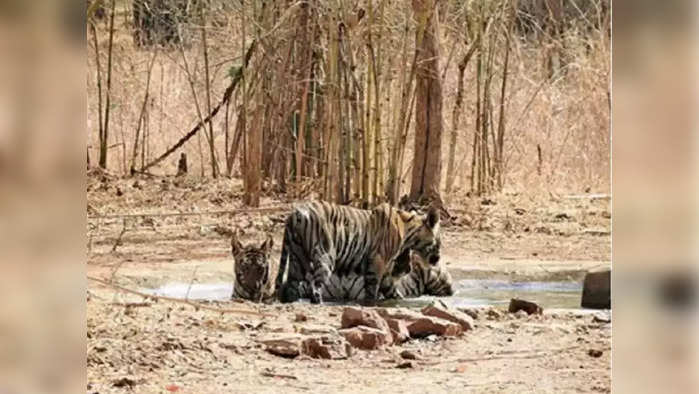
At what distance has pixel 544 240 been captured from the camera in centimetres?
326

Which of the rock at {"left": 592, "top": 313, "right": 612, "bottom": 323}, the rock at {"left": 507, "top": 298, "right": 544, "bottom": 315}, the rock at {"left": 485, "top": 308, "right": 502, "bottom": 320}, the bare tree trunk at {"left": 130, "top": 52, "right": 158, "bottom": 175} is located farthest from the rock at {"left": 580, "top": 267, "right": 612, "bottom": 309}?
the bare tree trunk at {"left": 130, "top": 52, "right": 158, "bottom": 175}

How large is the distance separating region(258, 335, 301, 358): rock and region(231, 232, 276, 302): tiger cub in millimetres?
149

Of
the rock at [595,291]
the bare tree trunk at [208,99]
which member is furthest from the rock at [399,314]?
the bare tree trunk at [208,99]

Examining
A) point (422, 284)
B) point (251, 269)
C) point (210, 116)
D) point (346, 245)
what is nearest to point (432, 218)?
point (422, 284)

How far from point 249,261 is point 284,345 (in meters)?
0.26

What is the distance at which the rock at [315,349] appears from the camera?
10.3 feet

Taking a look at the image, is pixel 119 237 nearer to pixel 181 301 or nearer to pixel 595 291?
pixel 181 301

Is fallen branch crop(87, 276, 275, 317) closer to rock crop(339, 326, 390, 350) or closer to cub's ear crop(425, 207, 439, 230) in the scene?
rock crop(339, 326, 390, 350)

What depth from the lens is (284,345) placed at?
3.14 meters

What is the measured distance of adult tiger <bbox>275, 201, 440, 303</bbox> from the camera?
3268mm

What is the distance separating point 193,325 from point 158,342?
105mm

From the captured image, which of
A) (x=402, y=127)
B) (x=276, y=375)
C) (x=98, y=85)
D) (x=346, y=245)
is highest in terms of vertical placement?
(x=98, y=85)
